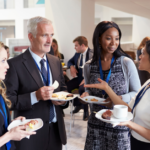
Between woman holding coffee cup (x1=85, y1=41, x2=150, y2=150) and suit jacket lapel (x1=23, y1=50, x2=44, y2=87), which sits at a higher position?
suit jacket lapel (x1=23, y1=50, x2=44, y2=87)

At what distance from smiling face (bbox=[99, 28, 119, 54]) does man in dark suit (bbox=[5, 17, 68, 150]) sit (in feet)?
1.59

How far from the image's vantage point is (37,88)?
5.93 feet

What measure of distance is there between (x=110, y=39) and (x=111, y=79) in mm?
354

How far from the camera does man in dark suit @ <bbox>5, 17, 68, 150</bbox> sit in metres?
1.76

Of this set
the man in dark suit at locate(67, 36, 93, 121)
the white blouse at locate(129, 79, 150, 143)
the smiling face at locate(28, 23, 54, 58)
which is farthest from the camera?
the man in dark suit at locate(67, 36, 93, 121)

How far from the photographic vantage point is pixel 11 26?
18.5m

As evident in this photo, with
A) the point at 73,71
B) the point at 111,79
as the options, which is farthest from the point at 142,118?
the point at 73,71

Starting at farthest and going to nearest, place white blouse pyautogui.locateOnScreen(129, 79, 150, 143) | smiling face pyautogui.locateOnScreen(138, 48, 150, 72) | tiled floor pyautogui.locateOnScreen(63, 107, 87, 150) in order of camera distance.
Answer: tiled floor pyautogui.locateOnScreen(63, 107, 87, 150) < smiling face pyautogui.locateOnScreen(138, 48, 150, 72) < white blouse pyautogui.locateOnScreen(129, 79, 150, 143)

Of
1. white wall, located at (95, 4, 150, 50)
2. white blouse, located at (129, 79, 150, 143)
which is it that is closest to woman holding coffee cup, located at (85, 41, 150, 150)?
white blouse, located at (129, 79, 150, 143)

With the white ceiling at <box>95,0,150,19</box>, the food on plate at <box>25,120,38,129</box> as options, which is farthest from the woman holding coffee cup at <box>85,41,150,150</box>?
the white ceiling at <box>95,0,150,19</box>

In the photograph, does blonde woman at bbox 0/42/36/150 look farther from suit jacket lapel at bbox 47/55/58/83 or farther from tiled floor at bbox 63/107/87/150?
tiled floor at bbox 63/107/87/150

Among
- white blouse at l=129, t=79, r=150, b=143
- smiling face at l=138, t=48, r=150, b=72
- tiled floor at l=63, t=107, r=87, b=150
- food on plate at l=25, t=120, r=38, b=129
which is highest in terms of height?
smiling face at l=138, t=48, r=150, b=72

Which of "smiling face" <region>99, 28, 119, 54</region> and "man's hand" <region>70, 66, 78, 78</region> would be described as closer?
"smiling face" <region>99, 28, 119, 54</region>

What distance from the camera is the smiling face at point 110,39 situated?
1863 millimetres
